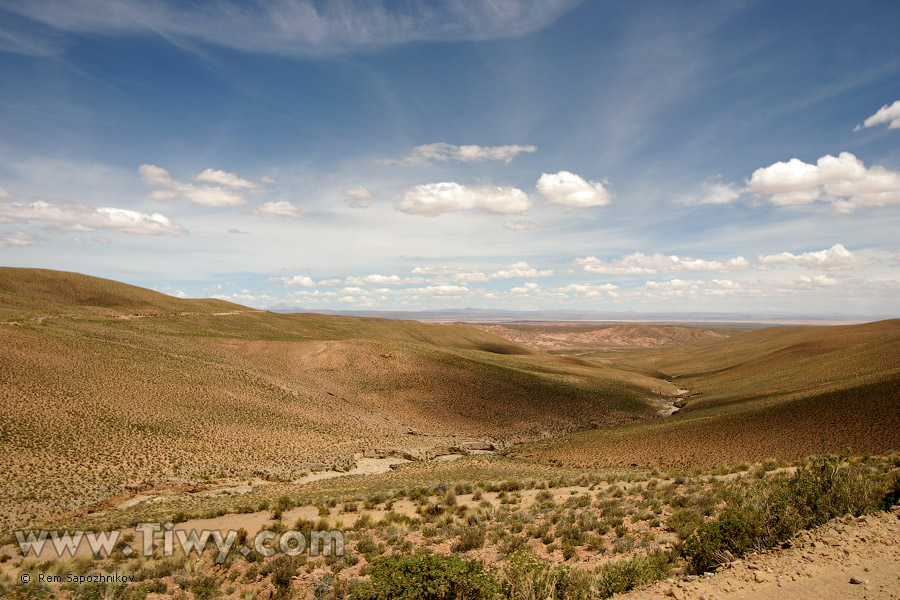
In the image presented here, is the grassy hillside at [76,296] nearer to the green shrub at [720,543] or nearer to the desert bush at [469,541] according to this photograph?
the desert bush at [469,541]

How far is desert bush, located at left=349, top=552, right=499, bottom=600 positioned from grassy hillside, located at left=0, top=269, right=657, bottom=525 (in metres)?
17.6

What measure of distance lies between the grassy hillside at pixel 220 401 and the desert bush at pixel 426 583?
1763cm

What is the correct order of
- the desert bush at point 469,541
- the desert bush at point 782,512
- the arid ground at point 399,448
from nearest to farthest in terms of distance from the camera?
the desert bush at point 782,512
the arid ground at point 399,448
the desert bush at point 469,541

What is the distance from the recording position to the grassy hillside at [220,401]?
22734 mm

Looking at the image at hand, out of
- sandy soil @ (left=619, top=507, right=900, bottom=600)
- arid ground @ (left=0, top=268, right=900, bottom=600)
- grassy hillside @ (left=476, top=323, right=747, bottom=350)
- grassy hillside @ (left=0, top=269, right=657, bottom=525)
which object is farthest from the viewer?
grassy hillside @ (left=476, top=323, right=747, bottom=350)

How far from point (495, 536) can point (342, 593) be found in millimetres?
4306

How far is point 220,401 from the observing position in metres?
35.1

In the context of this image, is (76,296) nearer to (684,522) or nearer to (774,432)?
(684,522)

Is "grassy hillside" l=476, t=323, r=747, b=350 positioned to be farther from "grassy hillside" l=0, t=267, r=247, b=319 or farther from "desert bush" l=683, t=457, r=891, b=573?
"desert bush" l=683, t=457, r=891, b=573

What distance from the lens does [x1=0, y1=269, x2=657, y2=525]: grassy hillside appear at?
895 inches

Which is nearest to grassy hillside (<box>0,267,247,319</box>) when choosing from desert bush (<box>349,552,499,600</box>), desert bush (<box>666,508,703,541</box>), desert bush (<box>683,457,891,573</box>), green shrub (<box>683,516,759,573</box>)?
desert bush (<box>349,552,499,600</box>)

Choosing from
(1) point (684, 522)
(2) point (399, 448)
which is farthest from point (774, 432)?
(2) point (399, 448)

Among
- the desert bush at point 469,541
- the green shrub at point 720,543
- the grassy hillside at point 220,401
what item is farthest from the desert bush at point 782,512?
the grassy hillside at point 220,401

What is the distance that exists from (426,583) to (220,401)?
34.0m
